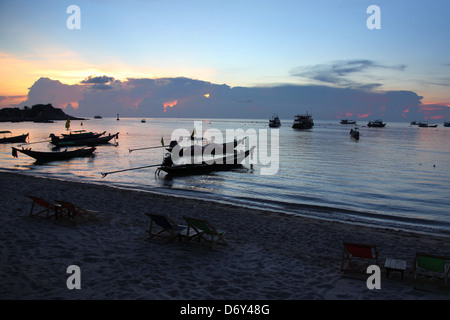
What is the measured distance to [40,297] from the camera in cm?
542

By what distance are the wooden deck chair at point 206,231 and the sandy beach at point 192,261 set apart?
1.14ft

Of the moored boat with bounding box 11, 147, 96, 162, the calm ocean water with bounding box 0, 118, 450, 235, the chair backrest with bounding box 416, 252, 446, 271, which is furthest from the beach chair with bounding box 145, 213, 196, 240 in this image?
the moored boat with bounding box 11, 147, 96, 162

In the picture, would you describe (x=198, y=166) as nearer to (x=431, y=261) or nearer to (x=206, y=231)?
(x=206, y=231)

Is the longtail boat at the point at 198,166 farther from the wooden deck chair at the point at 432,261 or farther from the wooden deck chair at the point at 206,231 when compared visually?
the wooden deck chair at the point at 432,261

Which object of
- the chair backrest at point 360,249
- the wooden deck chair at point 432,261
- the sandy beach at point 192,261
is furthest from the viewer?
the chair backrest at point 360,249

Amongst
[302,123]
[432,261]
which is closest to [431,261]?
[432,261]

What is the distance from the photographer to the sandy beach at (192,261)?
6000 millimetres

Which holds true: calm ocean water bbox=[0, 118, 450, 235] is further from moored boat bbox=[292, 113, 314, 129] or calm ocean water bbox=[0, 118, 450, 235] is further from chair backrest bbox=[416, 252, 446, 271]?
moored boat bbox=[292, 113, 314, 129]

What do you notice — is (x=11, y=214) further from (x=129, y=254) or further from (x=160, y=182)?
(x=160, y=182)

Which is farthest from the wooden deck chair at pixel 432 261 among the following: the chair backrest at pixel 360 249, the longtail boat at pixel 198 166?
the longtail boat at pixel 198 166

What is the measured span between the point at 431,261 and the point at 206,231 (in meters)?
5.29

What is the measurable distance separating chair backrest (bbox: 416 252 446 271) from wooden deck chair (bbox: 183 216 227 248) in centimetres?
489

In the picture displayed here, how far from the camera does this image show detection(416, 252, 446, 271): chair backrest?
6.32 meters

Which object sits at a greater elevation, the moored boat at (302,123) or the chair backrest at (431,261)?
the moored boat at (302,123)
